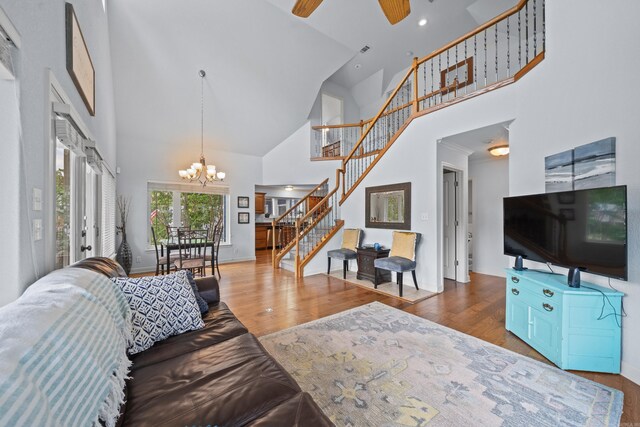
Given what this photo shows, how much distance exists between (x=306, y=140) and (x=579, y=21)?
5.25 metres

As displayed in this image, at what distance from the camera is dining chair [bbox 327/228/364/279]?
4723 mm

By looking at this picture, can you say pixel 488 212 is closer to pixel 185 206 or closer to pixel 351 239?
pixel 351 239

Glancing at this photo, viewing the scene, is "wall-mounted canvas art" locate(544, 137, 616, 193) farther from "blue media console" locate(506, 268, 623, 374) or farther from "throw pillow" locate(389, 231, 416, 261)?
"throw pillow" locate(389, 231, 416, 261)

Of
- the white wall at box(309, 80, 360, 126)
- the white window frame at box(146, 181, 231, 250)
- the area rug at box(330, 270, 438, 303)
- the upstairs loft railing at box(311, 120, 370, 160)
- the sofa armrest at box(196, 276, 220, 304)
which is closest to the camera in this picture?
the sofa armrest at box(196, 276, 220, 304)

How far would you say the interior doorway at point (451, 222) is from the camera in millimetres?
4520

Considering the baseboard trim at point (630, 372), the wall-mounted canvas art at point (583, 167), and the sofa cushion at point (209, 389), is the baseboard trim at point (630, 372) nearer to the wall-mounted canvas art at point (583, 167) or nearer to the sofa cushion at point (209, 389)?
the wall-mounted canvas art at point (583, 167)

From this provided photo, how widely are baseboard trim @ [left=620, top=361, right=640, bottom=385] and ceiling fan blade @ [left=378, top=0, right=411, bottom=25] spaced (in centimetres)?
338

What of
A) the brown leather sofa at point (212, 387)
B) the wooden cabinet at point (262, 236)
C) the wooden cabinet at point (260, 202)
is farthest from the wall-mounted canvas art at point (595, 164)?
the wooden cabinet at point (262, 236)

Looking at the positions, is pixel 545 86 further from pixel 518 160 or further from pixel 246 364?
pixel 246 364

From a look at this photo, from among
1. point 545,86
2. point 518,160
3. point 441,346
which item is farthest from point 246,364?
point 545,86

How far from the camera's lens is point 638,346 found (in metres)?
1.80

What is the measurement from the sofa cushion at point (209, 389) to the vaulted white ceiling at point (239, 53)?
15.6ft

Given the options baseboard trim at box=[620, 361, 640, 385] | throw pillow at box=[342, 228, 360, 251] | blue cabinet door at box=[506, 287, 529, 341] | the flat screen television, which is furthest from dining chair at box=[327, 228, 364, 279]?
baseboard trim at box=[620, 361, 640, 385]

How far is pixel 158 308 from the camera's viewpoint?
1557 mm
